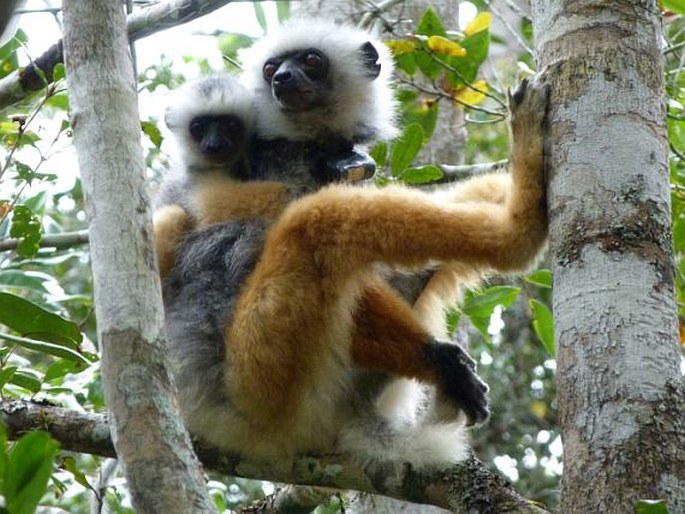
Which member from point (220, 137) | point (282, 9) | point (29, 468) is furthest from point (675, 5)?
point (282, 9)

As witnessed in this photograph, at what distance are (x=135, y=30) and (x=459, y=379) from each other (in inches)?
106

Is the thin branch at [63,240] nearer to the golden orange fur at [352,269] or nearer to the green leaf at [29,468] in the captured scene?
the golden orange fur at [352,269]

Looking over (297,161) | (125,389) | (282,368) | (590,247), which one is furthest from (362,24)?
(125,389)

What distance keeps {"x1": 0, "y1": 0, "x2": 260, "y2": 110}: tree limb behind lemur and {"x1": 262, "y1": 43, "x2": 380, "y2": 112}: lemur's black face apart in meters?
1.39

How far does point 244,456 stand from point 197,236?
1403 mm

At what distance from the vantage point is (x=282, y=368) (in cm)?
500

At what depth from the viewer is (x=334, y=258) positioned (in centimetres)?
487

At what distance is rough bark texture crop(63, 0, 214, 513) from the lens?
10.3 feet

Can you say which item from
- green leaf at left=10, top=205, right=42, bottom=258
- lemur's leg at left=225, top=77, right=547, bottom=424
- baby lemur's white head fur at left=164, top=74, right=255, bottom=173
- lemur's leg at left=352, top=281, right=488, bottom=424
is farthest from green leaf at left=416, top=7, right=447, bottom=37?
green leaf at left=10, top=205, right=42, bottom=258

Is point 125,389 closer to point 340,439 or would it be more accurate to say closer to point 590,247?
point 590,247

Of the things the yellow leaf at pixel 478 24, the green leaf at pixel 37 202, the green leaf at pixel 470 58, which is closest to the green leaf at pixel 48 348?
the green leaf at pixel 37 202

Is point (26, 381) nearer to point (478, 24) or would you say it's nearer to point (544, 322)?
point (544, 322)

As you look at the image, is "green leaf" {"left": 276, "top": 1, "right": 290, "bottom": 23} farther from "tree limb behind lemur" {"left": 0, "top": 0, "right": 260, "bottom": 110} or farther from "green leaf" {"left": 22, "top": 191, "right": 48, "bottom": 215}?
"tree limb behind lemur" {"left": 0, "top": 0, "right": 260, "bottom": 110}

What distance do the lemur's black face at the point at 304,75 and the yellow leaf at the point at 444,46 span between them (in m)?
0.66
